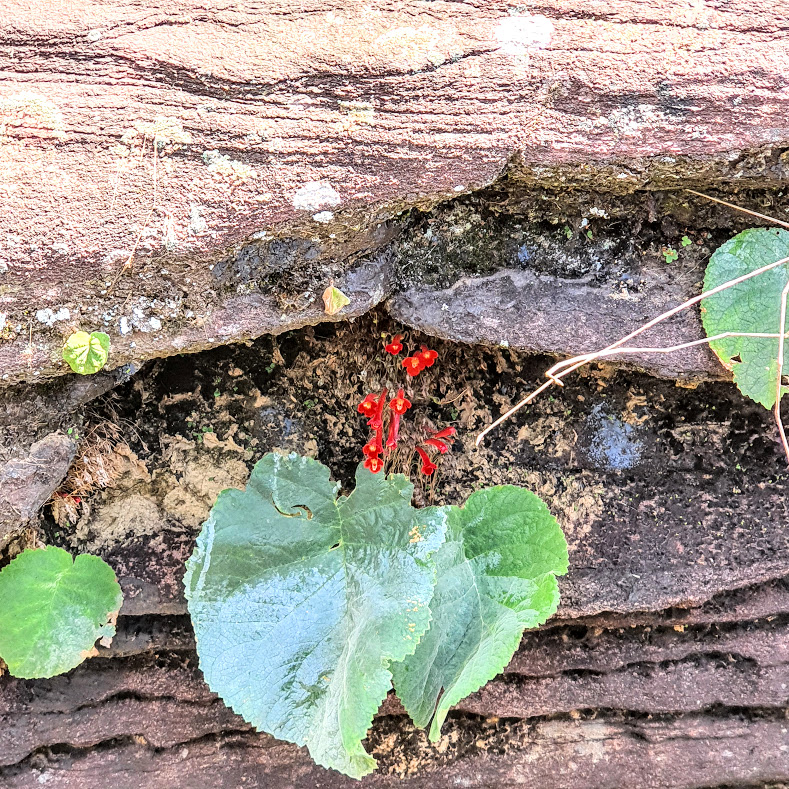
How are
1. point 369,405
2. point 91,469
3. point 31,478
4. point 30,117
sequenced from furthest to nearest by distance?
point 91,469 → point 369,405 → point 31,478 → point 30,117

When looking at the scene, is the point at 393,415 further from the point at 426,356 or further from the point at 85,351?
the point at 85,351

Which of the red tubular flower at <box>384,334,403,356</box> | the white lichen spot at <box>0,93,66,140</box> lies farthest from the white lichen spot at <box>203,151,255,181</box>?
the red tubular flower at <box>384,334,403,356</box>

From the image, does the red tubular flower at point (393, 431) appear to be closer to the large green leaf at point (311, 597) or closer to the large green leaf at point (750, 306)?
the large green leaf at point (311, 597)

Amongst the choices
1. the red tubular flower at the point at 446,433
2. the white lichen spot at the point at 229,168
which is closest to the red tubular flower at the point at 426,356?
the red tubular flower at the point at 446,433

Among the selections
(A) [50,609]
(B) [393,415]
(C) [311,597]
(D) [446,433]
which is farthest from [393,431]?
(A) [50,609]

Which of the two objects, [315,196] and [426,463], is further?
[426,463]

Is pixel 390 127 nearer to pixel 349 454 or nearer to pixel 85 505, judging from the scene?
pixel 349 454

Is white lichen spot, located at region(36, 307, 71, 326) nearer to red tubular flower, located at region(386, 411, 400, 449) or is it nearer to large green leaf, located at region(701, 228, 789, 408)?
red tubular flower, located at region(386, 411, 400, 449)
